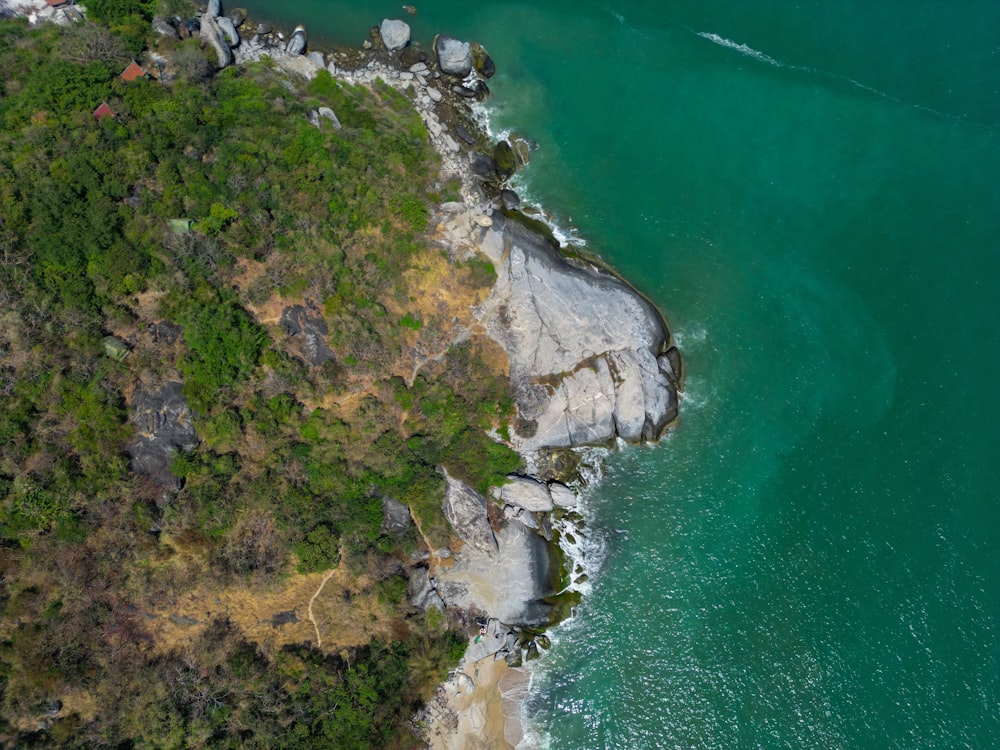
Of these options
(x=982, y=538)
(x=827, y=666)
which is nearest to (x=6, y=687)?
(x=827, y=666)

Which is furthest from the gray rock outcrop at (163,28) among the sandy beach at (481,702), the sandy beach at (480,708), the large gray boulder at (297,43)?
the sandy beach at (480,708)

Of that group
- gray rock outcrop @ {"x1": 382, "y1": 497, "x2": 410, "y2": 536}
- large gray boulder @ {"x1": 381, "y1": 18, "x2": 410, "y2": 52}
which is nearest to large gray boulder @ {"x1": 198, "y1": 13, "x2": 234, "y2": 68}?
large gray boulder @ {"x1": 381, "y1": 18, "x2": 410, "y2": 52}

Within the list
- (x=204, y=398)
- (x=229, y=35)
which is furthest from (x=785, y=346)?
(x=229, y=35)

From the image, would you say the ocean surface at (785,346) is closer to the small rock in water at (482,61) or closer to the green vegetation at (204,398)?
the small rock in water at (482,61)

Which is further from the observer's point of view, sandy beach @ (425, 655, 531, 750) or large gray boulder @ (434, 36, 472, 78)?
large gray boulder @ (434, 36, 472, 78)

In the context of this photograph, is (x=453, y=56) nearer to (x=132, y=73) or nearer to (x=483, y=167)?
(x=483, y=167)

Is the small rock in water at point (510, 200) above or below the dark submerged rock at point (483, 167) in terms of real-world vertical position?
below

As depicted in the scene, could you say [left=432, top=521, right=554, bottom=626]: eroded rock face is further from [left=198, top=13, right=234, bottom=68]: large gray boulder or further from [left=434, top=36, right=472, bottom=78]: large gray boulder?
[left=198, top=13, right=234, bottom=68]: large gray boulder
